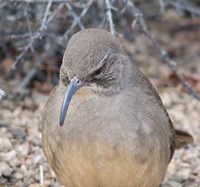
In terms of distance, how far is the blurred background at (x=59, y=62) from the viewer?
4.95 meters

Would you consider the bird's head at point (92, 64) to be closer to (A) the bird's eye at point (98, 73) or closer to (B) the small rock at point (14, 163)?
(A) the bird's eye at point (98, 73)

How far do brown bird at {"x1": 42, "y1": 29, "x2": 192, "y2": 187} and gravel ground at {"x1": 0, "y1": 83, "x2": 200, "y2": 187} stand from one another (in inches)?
23.7

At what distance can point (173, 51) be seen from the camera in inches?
294

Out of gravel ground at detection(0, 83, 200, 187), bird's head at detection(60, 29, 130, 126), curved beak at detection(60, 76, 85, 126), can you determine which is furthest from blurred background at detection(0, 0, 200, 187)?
curved beak at detection(60, 76, 85, 126)

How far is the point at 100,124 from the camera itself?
3.97 metres

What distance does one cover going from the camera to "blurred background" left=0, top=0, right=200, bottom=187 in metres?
4.95

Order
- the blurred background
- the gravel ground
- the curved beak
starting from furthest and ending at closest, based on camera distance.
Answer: the blurred background
the gravel ground
the curved beak

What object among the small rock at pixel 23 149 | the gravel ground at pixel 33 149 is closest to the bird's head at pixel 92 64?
the gravel ground at pixel 33 149

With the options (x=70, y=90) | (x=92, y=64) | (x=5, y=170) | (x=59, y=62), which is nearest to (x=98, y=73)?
(x=92, y=64)

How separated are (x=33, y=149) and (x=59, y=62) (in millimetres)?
1640

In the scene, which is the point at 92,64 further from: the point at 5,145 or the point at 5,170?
the point at 5,145

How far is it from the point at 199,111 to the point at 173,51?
4.67ft

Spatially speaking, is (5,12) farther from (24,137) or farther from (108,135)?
(108,135)

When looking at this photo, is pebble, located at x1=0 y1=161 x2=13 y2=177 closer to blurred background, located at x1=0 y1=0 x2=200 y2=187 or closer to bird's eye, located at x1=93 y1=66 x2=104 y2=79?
blurred background, located at x1=0 y1=0 x2=200 y2=187
